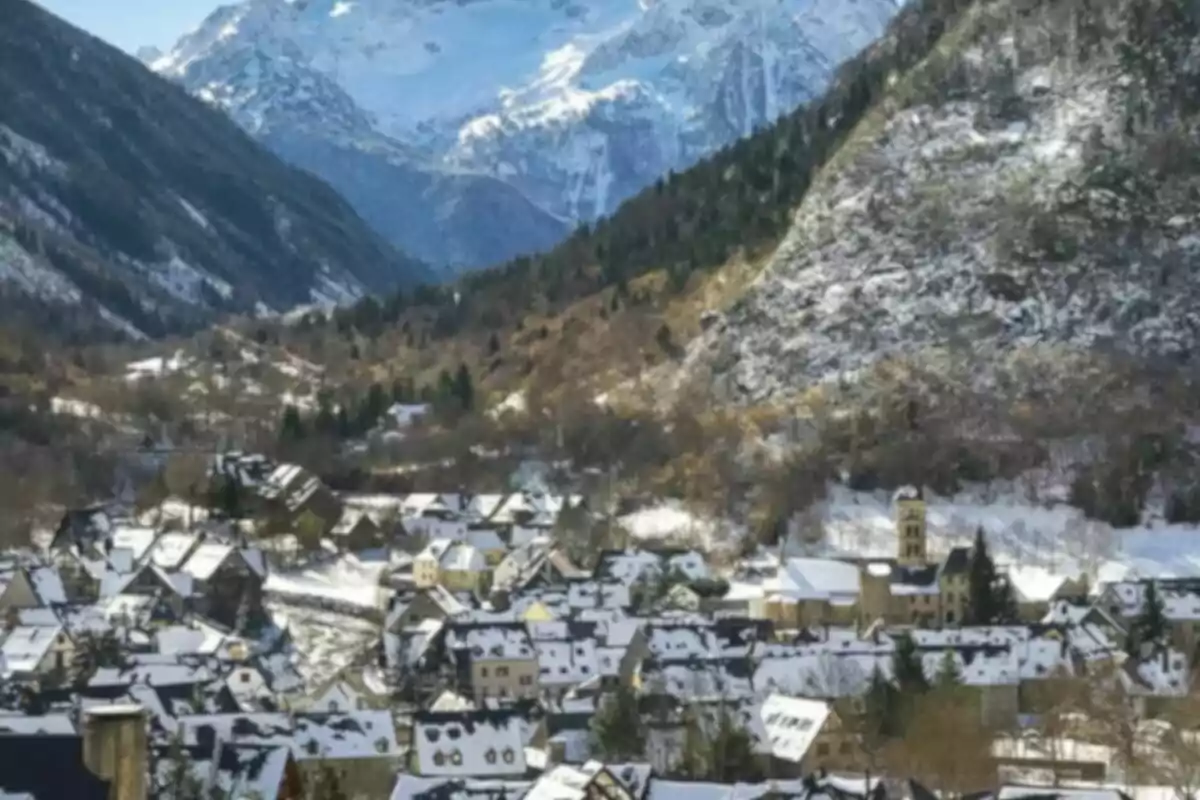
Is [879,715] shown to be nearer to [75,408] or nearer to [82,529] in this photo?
[82,529]

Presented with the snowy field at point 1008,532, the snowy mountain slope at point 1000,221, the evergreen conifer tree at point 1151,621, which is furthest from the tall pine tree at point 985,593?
the snowy mountain slope at point 1000,221

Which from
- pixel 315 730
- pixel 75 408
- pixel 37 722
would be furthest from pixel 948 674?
pixel 75 408

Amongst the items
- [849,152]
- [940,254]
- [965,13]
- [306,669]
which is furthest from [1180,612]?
[965,13]

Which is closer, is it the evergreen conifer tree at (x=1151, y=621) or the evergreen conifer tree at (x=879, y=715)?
the evergreen conifer tree at (x=879, y=715)

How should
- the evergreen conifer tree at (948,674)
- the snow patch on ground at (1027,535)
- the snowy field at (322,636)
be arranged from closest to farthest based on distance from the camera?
the evergreen conifer tree at (948,674)
the snowy field at (322,636)
the snow patch on ground at (1027,535)

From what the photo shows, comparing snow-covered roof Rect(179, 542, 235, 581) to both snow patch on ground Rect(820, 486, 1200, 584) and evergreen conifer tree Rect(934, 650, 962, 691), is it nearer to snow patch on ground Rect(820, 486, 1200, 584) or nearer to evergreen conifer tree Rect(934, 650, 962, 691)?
snow patch on ground Rect(820, 486, 1200, 584)

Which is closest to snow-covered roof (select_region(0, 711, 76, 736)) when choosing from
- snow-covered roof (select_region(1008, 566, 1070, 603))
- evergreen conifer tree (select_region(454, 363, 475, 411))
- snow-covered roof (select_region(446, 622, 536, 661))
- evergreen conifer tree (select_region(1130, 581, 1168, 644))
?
snow-covered roof (select_region(446, 622, 536, 661))

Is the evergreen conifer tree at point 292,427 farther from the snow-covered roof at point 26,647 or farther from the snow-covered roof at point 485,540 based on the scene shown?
the snow-covered roof at point 26,647
